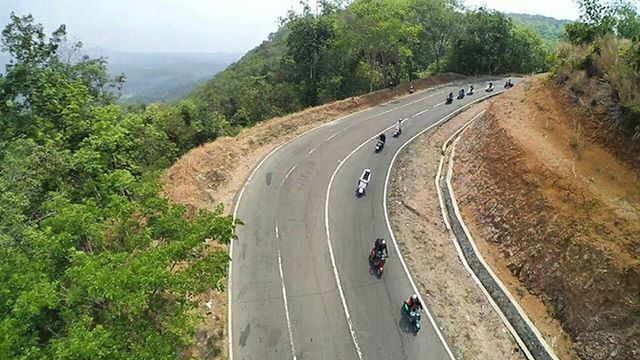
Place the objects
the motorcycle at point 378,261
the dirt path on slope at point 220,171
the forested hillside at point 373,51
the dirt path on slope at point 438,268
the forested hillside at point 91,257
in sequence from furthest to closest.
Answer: the forested hillside at point 373,51
the motorcycle at point 378,261
the dirt path on slope at point 438,268
the dirt path on slope at point 220,171
the forested hillside at point 91,257

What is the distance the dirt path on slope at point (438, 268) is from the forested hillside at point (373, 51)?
19.1 metres

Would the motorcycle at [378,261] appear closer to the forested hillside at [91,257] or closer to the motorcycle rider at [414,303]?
the motorcycle rider at [414,303]

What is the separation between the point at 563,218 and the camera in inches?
884

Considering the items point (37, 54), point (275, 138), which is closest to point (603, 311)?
point (275, 138)

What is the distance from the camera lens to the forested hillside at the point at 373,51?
48.4m

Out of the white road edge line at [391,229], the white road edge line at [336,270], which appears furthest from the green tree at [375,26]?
the white road edge line at [336,270]

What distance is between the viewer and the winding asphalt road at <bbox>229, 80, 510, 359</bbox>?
19.4m

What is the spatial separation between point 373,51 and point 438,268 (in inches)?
1258

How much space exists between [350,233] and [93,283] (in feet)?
54.1

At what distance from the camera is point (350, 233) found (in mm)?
26359

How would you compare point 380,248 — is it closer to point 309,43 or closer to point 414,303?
point 414,303

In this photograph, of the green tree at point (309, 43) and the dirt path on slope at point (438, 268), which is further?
the green tree at point (309, 43)

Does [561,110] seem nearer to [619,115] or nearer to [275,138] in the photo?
[619,115]

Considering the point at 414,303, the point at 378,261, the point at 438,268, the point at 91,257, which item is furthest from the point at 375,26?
the point at 91,257
